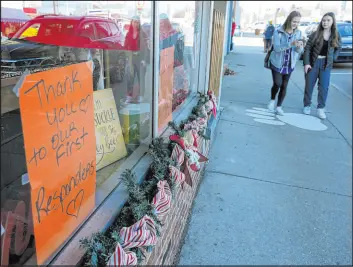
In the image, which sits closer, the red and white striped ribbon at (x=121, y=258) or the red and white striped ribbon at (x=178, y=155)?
the red and white striped ribbon at (x=121, y=258)

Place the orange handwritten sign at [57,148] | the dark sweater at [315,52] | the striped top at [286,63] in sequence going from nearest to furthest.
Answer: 1. the orange handwritten sign at [57,148]
2. the striped top at [286,63]
3. the dark sweater at [315,52]

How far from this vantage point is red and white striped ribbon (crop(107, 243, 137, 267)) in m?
1.21

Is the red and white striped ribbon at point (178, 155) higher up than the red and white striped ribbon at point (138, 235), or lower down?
higher up

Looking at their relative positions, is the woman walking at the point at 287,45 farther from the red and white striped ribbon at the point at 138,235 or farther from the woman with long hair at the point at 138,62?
the red and white striped ribbon at the point at 138,235

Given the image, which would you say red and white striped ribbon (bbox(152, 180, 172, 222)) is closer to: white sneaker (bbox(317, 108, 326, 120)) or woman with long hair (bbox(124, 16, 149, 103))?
woman with long hair (bbox(124, 16, 149, 103))

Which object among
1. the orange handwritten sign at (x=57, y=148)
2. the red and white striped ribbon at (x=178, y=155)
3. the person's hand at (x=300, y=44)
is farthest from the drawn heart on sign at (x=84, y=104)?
the person's hand at (x=300, y=44)

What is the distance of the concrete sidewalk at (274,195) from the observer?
7.74ft

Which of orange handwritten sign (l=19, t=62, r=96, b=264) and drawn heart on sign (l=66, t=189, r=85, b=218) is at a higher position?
orange handwritten sign (l=19, t=62, r=96, b=264)

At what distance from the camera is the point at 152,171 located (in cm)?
197

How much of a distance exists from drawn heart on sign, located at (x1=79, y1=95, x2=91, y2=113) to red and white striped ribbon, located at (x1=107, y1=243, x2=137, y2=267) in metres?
0.56

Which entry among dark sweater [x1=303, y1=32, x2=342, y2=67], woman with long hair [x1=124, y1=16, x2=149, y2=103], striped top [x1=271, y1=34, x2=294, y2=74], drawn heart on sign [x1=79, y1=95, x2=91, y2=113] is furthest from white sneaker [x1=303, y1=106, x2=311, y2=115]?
drawn heart on sign [x1=79, y1=95, x2=91, y2=113]

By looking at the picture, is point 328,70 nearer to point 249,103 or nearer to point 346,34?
point 249,103

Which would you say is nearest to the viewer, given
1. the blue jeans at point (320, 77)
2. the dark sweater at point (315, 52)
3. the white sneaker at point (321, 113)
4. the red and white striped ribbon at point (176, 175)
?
the red and white striped ribbon at point (176, 175)

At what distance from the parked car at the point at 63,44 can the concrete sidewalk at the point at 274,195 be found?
1374 millimetres
